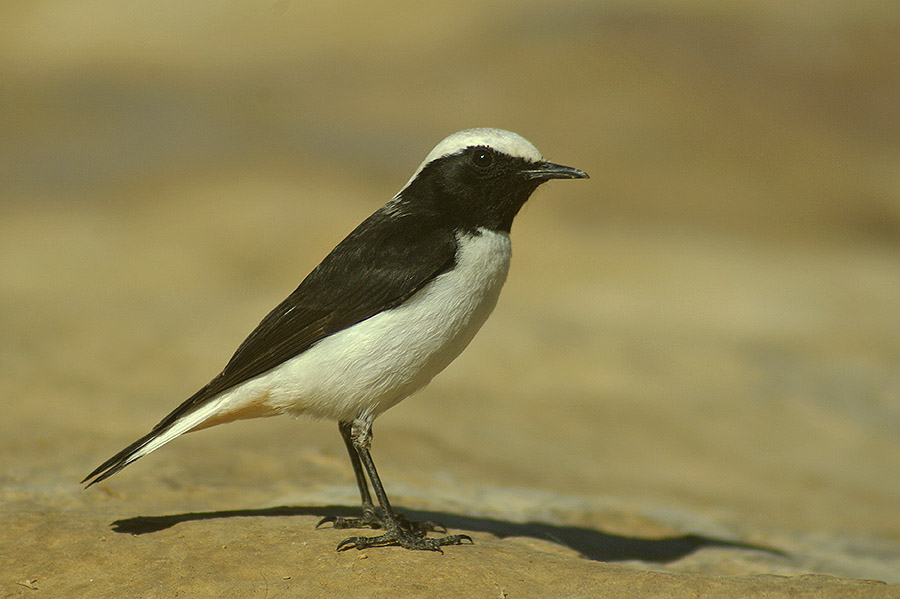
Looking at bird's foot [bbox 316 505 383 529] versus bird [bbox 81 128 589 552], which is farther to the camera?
bird's foot [bbox 316 505 383 529]

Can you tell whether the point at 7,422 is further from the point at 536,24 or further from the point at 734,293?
the point at 536,24

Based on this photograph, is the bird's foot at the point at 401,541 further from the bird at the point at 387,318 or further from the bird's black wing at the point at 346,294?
the bird's black wing at the point at 346,294

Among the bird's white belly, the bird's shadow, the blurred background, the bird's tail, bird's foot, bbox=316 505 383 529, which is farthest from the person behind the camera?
the blurred background

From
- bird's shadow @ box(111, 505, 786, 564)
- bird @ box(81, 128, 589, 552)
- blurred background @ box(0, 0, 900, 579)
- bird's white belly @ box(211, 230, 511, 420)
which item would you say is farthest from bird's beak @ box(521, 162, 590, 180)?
blurred background @ box(0, 0, 900, 579)

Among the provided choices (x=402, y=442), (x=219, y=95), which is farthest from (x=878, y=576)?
(x=219, y=95)

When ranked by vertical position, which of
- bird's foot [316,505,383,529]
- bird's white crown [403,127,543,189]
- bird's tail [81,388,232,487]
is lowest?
bird's foot [316,505,383,529]

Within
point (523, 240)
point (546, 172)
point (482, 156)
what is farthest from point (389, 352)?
point (523, 240)

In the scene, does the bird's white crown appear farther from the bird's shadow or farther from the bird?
the bird's shadow
